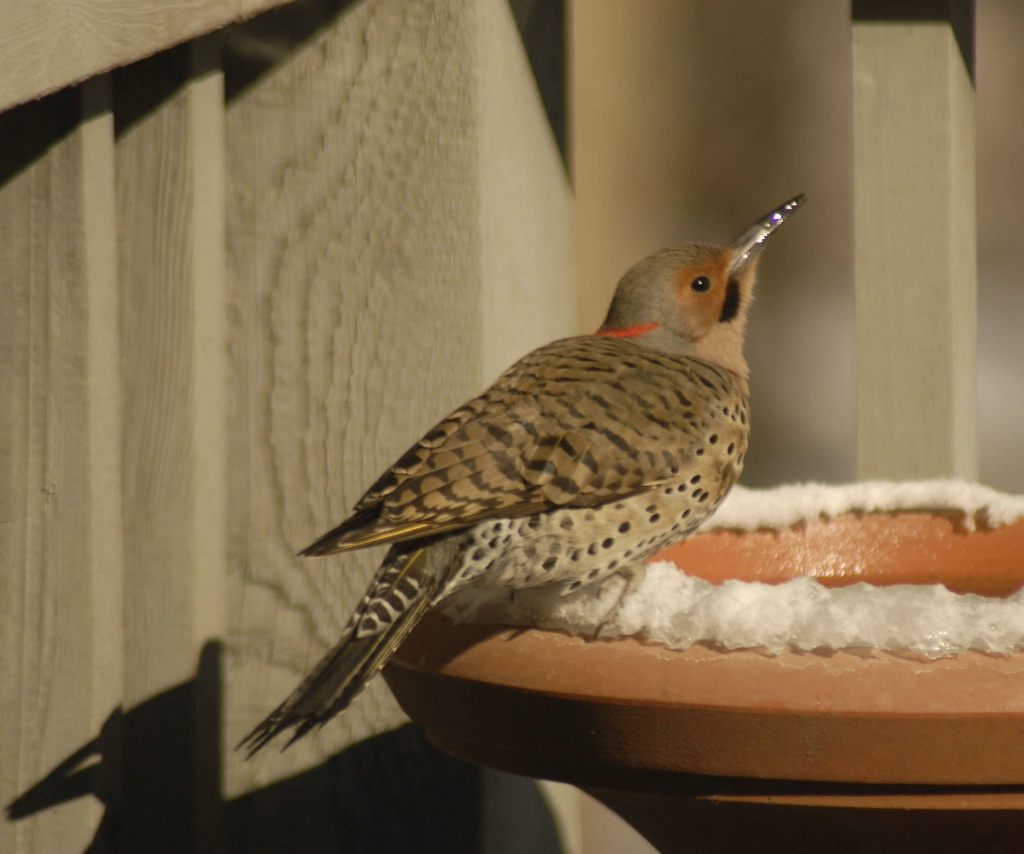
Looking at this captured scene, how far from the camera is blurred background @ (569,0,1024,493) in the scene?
16.9ft

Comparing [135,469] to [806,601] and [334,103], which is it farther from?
[806,601]

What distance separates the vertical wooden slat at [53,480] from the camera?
1.86m

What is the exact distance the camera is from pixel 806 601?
1.46m

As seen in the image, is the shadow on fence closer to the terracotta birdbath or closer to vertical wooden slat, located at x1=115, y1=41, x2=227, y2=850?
vertical wooden slat, located at x1=115, y1=41, x2=227, y2=850

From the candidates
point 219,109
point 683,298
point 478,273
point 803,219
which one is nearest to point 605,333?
point 683,298

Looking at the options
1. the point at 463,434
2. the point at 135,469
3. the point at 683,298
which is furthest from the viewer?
the point at 683,298

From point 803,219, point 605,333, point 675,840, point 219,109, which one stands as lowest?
point 675,840

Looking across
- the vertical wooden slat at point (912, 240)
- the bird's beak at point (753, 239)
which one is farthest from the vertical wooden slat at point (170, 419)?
the vertical wooden slat at point (912, 240)

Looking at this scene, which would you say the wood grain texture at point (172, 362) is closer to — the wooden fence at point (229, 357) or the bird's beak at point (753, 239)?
the wooden fence at point (229, 357)

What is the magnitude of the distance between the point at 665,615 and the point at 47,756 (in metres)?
0.97

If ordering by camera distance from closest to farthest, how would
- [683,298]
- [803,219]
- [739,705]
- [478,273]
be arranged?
[739,705], [478,273], [683,298], [803,219]

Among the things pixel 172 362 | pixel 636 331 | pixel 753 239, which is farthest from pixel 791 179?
pixel 172 362

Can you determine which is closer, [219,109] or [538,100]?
[219,109]

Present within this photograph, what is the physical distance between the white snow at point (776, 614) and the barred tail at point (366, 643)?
90 mm
